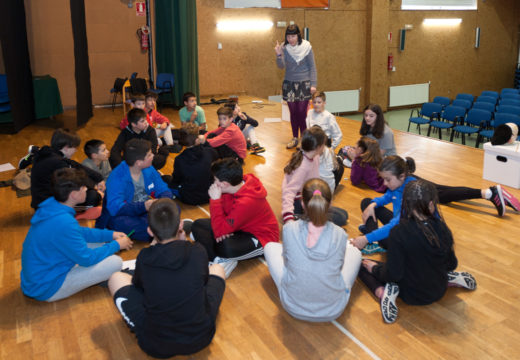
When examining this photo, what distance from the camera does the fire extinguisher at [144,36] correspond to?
10.4 meters

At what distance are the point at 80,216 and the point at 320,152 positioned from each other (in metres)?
2.41

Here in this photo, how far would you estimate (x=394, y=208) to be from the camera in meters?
3.53

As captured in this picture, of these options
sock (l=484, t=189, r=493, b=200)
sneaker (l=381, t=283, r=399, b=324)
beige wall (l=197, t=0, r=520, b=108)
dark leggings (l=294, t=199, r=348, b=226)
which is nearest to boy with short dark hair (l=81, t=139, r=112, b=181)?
dark leggings (l=294, t=199, r=348, b=226)

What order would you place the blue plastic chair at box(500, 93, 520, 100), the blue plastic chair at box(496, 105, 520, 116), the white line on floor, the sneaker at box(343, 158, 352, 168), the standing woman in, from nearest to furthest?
the white line on floor < the sneaker at box(343, 158, 352, 168) < the standing woman < the blue plastic chair at box(496, 105, 520, 116) < the blue plastic chair at box(500, 93, 520, 100)

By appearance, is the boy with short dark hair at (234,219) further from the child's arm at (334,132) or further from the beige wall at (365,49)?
the beige wall at (365,49)

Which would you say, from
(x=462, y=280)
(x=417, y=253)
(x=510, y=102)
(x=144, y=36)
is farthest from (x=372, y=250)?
(x=144, y=36)

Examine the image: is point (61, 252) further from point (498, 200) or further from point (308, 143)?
point (498, 200)

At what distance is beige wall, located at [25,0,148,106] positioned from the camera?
9.52m

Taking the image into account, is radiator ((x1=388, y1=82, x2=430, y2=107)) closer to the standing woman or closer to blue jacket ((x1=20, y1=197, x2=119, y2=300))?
the standing woman

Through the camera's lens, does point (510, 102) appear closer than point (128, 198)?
No

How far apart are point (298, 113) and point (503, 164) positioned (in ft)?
9.37

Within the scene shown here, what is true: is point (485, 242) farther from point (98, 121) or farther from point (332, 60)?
point (332, 60)

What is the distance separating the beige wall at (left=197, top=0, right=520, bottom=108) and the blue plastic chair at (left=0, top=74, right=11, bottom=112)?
4.34 meters

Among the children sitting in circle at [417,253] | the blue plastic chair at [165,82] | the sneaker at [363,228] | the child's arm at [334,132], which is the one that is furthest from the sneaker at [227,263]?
the blue plastic chair at [165,82]
